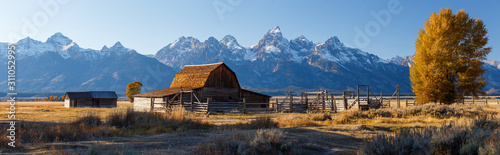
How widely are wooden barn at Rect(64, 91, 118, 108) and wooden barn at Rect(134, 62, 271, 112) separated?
20.5m

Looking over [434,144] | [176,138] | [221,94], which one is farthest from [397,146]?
[221,94]

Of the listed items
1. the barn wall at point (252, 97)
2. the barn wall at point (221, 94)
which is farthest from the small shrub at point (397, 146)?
the barn wall at point (252, 97)

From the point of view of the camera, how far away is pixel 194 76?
132 ft

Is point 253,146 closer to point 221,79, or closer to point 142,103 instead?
point 221,79

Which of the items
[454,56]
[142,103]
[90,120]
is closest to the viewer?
[90,120]

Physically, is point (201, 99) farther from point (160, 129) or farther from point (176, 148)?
point (176, 148)

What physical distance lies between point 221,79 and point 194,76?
3715mm

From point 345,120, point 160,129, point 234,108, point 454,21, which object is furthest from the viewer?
point 234,108

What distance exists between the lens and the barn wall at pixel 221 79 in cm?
3812

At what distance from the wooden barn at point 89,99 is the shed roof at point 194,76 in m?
21.6

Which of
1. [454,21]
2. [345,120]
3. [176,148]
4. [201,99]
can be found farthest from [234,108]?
[176,148]

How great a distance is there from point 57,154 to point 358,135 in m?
9.32

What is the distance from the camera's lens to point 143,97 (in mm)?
37312

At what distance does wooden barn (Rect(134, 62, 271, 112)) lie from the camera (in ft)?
112
